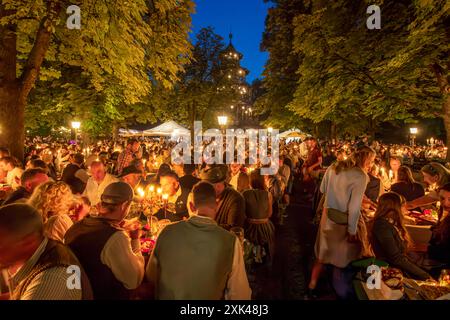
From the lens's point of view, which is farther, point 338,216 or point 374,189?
point 374,189

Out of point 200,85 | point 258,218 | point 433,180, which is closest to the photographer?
point 258,218

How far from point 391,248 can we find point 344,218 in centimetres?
76

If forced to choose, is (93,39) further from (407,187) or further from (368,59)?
(368,59)

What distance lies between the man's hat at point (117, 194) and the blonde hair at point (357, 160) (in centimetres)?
325

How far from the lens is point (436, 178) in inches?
241

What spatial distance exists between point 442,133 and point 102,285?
52550 mm

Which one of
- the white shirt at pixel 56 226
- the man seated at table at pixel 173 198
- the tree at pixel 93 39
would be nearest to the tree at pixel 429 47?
the tree at pixel 93 39

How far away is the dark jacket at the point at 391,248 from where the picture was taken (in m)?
3.88

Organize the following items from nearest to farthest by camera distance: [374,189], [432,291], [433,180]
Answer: [432,291] → [433,180] → [374,189]

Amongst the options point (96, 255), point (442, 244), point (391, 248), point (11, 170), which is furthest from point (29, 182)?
point (442, 244)

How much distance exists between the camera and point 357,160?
471 centimetres

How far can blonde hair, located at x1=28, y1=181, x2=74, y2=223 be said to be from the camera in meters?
3.82

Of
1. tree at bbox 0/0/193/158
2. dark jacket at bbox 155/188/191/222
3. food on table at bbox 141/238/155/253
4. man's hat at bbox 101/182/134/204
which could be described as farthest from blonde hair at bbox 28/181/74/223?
tree at bbox 0/0/193/158
